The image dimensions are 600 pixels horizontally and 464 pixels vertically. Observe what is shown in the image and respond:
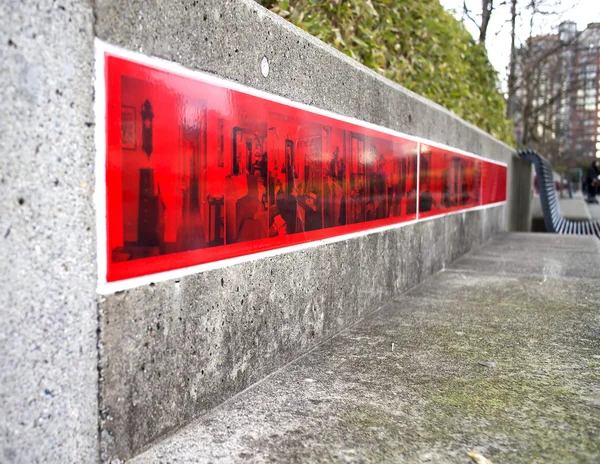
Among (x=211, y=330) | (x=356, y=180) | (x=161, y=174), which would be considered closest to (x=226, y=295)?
(x=211, y=330)

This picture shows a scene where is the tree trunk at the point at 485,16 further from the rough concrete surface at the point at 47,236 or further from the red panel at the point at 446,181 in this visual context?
the rough concrete surface at the point at 47,236

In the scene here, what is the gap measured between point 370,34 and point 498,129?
8790mm

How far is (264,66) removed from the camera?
275 centimetres

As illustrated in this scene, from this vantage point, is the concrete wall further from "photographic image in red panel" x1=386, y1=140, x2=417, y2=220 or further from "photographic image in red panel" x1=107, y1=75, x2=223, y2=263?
"photographic image in red panel" x1=386, y1=140, x2=417, y2=220

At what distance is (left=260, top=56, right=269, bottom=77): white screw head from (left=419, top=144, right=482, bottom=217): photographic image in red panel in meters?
2.97

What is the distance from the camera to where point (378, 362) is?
3.08 metres

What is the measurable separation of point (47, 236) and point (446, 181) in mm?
5461

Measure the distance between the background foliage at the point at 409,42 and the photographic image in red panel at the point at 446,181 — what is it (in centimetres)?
95

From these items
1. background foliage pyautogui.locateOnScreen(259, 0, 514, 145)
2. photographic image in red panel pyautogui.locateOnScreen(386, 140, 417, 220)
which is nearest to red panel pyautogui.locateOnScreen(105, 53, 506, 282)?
photographic image in red panel pyautogui.locateOnScreen(386, 140, 417, 220)

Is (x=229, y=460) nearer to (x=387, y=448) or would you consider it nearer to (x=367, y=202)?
(x=387, y=448)

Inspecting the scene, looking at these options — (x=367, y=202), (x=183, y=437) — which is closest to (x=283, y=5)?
(x=367, y=202)

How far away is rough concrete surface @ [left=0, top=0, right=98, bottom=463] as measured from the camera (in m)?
1.55

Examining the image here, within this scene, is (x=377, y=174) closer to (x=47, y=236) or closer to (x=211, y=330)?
(x=211, y=330)

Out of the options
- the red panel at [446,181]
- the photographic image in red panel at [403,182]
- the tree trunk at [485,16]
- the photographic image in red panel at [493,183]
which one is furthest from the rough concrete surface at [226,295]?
the tree trunk at [485,16]
